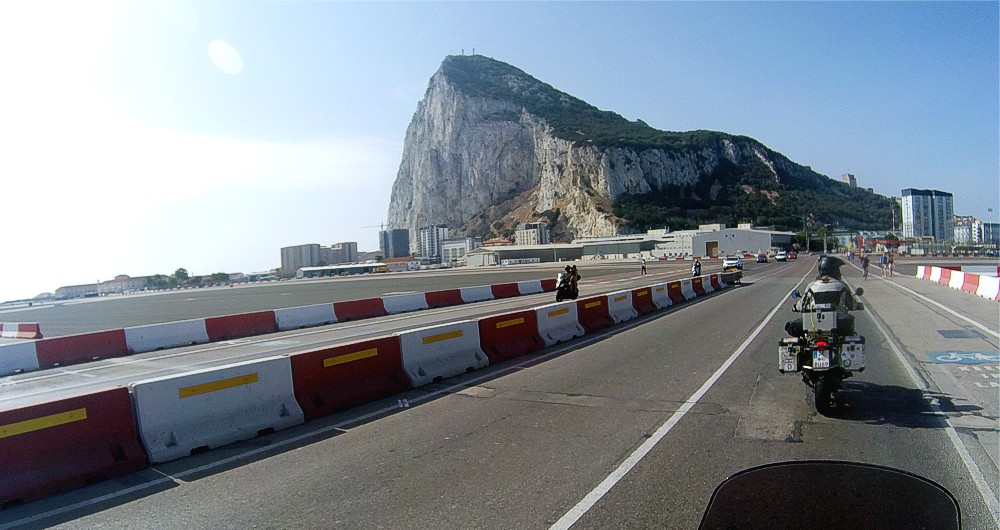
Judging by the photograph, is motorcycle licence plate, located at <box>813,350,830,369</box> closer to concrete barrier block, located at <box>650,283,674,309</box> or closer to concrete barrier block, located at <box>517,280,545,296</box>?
concrete barrier block, located at <box>650,283,674,309</box>

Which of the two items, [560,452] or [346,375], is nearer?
[560,452]

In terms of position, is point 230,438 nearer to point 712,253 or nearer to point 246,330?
point 246,330

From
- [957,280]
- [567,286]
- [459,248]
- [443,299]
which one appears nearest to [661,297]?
[567,286]

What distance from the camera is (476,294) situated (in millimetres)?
31984

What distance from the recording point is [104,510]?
5.42 meters

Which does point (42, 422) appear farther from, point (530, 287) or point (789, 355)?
point (530, 287)

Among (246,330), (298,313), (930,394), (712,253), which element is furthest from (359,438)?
(712,253)

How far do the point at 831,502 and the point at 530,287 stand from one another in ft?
108

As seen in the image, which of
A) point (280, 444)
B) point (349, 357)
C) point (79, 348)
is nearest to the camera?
point (280, 444)

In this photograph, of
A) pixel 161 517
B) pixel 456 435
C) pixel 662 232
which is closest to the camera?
pixel 161 517

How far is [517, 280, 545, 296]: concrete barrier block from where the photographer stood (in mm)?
35094

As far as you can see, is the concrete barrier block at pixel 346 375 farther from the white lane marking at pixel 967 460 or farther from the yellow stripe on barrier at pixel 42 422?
the white lane marking at pixel 967 460

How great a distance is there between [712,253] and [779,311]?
113443mm

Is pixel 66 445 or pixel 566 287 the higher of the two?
pixel 566 287
